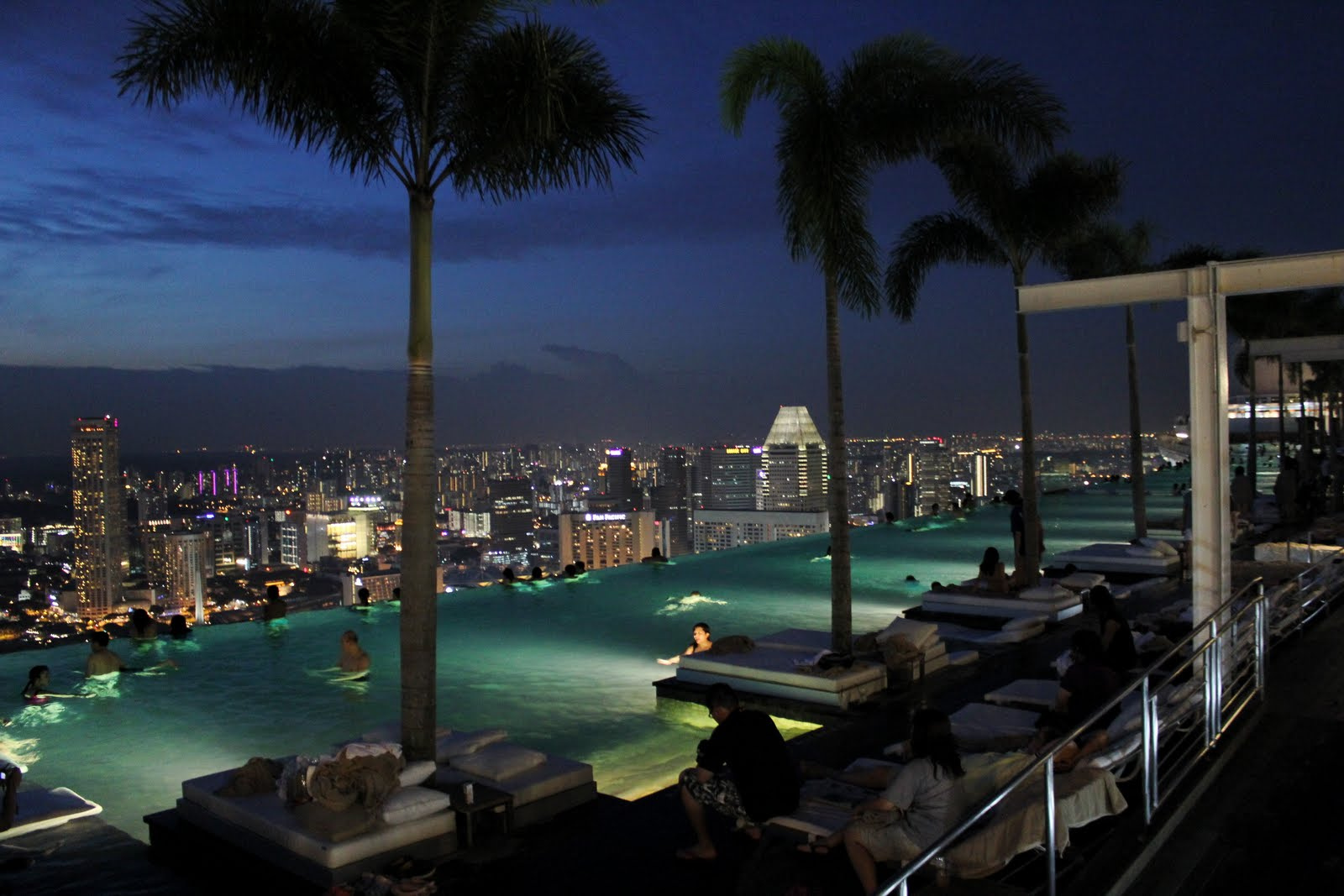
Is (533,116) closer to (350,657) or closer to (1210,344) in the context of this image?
(1210,344)

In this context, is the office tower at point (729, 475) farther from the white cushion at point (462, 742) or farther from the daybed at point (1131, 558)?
the white cushion at point (462, 742)

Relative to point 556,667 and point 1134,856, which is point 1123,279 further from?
point 556,667

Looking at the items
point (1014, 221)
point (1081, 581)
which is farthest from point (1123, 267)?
point (1081, 581)

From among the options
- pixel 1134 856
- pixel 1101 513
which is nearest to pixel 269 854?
pixel 1134 856

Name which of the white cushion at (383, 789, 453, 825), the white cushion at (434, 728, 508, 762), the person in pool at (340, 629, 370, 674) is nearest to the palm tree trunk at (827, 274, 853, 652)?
the white cushion at (434, 728, 508, 762)

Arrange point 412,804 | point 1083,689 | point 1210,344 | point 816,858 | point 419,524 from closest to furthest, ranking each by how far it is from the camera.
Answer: point 816,858, point 412,804, point 419,524, point 1083,689, point 1210,344

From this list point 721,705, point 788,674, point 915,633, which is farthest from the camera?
point 915,633
